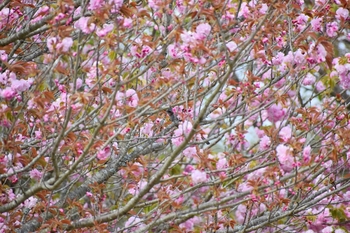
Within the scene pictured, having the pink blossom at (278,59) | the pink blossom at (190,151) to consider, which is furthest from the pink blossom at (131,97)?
the pink blossom at (278,59)

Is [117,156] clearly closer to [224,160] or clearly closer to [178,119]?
[178,119]

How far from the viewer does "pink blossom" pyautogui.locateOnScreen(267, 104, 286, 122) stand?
17.9 feet

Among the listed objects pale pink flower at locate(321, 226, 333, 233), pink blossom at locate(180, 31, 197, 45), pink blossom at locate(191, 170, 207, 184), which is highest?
pink blossom at locate(180, 31, 197, 45)

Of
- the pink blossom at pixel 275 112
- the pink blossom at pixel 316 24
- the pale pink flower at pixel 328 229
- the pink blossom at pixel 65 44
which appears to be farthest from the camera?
the pale pink flower at pixel 328 229

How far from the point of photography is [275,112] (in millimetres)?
5500

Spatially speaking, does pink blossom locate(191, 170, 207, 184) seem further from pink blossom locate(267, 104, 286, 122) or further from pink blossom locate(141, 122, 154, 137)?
pink blossom locate(267, 104, 286, 122)

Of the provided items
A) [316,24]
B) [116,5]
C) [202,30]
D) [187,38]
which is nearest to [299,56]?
[316,24]

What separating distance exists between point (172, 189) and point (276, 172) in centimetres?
79

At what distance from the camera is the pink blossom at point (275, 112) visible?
215 inches

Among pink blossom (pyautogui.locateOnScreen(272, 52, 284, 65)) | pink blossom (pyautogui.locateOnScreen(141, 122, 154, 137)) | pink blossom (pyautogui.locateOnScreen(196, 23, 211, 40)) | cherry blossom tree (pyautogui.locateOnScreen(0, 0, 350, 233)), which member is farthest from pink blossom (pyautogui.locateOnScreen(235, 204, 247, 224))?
pink blossom (pyautogui.locateOnScreen(196, 23, 211, 40))

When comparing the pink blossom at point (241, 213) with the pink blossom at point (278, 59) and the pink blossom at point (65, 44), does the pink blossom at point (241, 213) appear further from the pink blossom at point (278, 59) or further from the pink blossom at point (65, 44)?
the pink blossom at point (65, 44)

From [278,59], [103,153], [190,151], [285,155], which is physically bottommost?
[285,155]

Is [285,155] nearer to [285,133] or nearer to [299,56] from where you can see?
[285,133]

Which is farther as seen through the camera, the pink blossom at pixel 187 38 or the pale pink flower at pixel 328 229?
the pale pink flower at pixel 328 229
